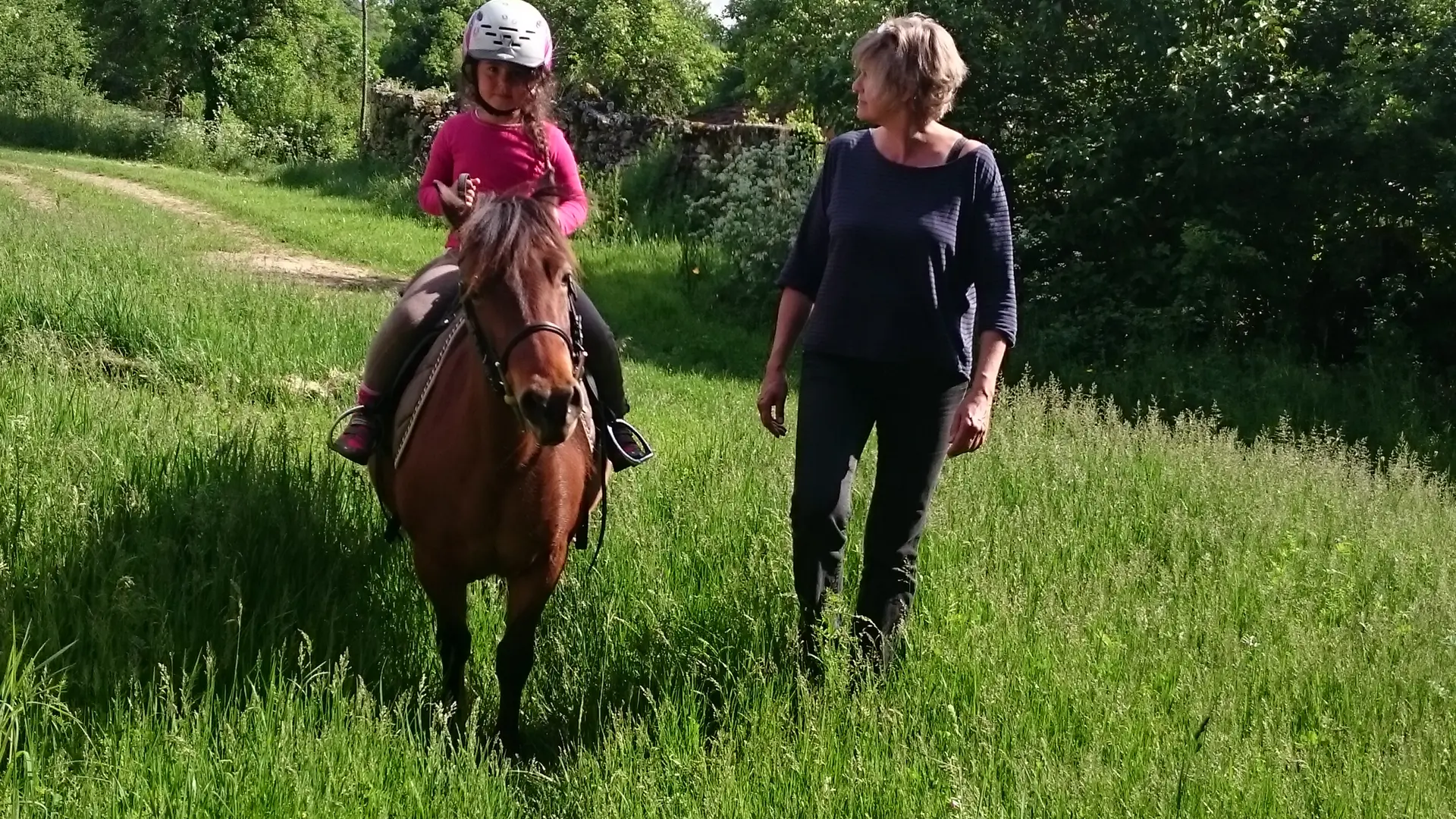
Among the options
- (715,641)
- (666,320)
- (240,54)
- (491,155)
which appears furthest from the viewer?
(240,54)

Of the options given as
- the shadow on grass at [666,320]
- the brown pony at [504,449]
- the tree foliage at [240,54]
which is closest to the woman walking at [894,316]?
the brown pony at [504,449]

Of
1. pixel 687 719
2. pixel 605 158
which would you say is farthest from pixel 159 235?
pixel 687 719

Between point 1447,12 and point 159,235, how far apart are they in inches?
543

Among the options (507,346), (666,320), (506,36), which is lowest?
(666,320)

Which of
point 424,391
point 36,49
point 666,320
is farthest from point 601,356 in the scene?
point 36,49

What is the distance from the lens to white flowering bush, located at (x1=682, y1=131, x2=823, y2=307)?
509 inches

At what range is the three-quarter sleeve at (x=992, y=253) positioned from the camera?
11.5 feet

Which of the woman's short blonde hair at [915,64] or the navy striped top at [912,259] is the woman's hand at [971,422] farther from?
the woman's short blonde hair at [915,64]

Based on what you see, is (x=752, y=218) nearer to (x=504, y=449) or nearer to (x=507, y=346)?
(x=504, y=449)

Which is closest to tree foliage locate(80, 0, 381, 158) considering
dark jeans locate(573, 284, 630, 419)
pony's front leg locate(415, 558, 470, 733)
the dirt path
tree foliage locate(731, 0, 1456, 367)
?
the dirt path

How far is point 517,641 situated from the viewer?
149 inches

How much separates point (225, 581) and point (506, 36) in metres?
2.18

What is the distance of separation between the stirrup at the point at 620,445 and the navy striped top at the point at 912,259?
91cm

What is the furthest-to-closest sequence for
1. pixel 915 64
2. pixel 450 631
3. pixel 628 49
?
pixel 628 49 < pixel 450 631 < pixel 915 64
